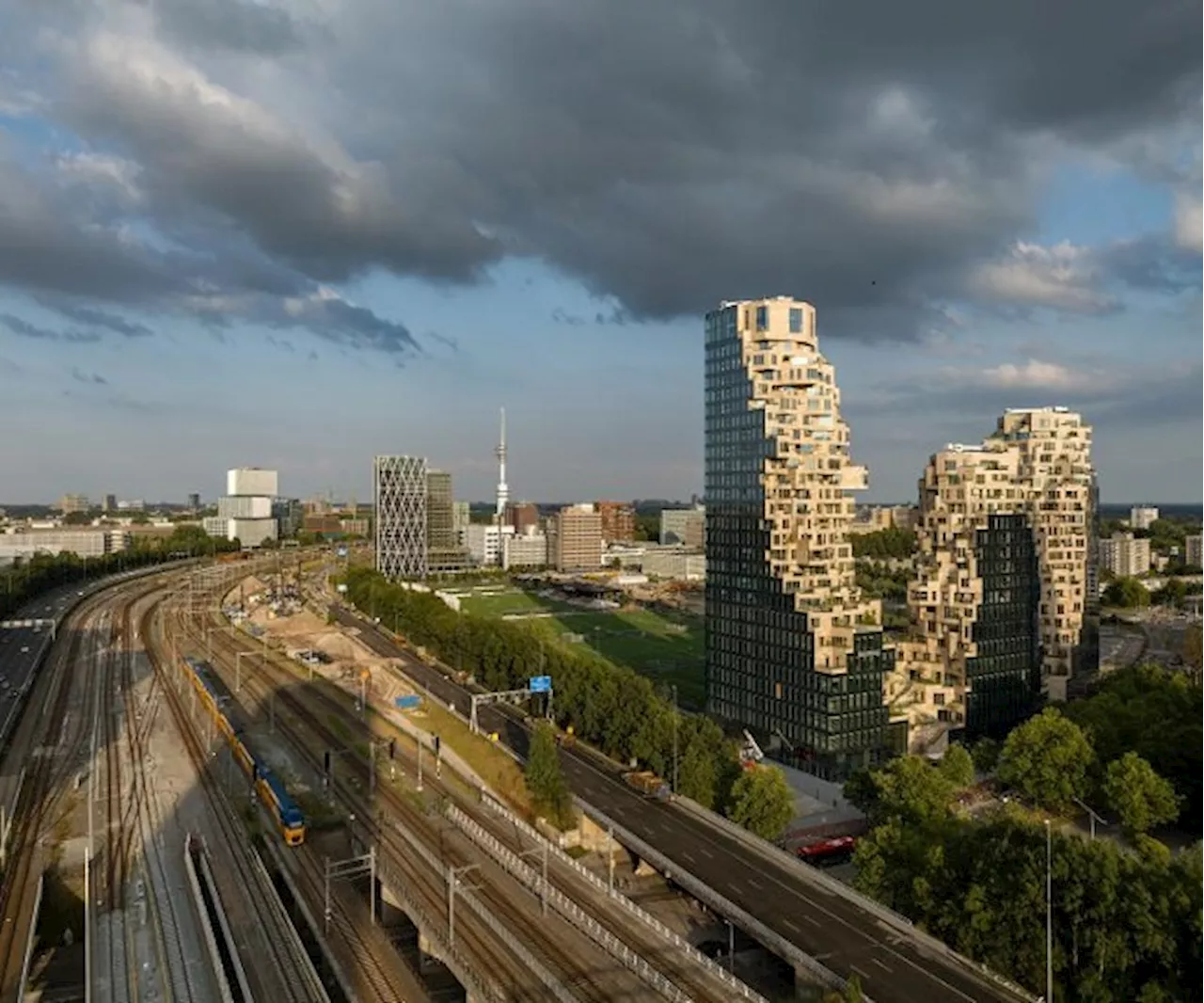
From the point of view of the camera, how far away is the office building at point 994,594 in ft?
347

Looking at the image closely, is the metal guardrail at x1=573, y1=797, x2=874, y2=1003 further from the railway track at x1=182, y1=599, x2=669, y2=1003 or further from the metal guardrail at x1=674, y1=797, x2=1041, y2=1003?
the railway track at x1=182, y1=599, x2=669, y2=1003

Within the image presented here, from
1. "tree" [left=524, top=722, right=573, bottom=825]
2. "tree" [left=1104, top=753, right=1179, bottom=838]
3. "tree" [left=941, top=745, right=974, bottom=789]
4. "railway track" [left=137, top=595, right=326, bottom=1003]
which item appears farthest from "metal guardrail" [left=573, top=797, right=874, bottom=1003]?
"tree" [left=1104, top=753, right=1179, bottom=838]

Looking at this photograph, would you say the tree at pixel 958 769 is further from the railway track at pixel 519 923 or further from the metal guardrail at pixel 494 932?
the metal guardrail at pixel 494 932

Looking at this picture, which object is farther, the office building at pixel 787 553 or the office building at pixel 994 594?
the office building at pixel 994 594

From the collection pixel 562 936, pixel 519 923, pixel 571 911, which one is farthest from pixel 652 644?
pixel 562 936

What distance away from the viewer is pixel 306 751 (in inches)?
3819

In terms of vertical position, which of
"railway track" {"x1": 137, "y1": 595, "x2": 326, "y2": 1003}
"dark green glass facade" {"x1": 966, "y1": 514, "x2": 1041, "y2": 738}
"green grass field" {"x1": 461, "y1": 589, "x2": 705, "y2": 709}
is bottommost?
"railway track" {"x1": 137, "y1": 595, "x2": 326, "y2": 1003}

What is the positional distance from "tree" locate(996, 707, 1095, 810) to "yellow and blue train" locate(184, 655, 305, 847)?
57.7 m

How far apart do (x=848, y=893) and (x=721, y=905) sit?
26.6 ft

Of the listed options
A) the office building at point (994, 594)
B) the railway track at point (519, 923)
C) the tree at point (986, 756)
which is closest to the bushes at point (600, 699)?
the railway track at point (519, 923)

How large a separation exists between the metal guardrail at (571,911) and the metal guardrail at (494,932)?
3.72m

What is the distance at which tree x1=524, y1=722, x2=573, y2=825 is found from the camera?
7631 cm

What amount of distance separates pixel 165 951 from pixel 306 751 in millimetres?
40623

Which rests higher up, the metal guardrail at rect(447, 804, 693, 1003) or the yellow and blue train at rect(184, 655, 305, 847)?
the yellow and blue train at rect(184, 655, 305, 847)
